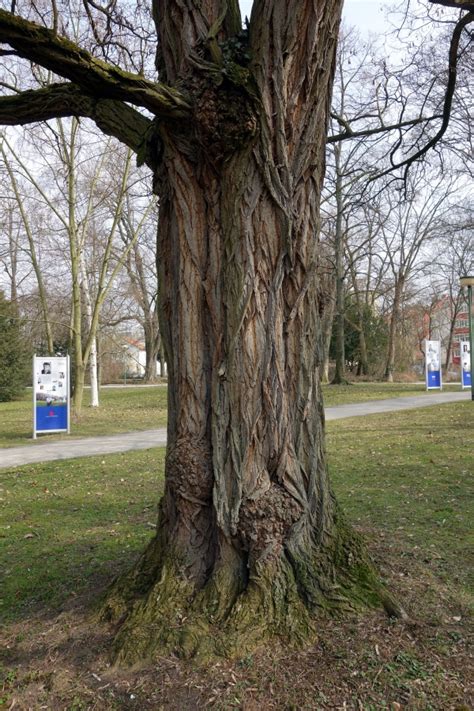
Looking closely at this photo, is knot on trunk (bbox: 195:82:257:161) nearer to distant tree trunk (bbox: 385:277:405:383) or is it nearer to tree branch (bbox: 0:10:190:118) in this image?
tree branch (bbox: 0:10:190:118)

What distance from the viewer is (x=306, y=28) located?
3193 mm

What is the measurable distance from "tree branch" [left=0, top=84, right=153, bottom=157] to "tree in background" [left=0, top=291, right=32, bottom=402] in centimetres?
3190

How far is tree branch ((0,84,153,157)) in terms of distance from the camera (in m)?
3.19

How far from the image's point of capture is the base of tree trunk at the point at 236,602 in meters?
2.87

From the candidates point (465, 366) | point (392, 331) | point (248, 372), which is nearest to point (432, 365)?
point (465, 366)

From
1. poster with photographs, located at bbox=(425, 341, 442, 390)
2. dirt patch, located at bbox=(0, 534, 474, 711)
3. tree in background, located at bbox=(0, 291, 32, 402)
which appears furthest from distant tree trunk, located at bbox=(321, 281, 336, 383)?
tree in background, located at bbox=(0, 291, 32, 402)

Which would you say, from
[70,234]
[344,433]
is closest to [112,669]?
[344,433]

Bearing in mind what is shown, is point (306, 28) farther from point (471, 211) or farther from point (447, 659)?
point (471, 211)

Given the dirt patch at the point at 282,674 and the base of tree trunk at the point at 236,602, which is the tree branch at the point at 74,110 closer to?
the base of tree trunk at the point at 236,602

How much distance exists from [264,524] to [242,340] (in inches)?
39.0

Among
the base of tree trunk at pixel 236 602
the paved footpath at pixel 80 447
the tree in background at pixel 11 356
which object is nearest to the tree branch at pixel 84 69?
the base of tree trunk at pixel 236 602

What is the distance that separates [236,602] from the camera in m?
2.97

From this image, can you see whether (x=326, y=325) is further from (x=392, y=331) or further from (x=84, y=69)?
(x=392, y=331)

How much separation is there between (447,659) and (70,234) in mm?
18935
